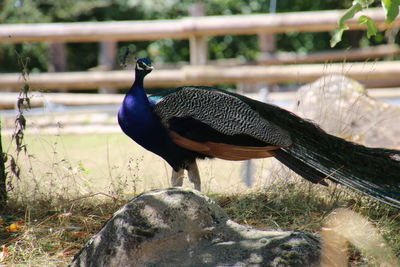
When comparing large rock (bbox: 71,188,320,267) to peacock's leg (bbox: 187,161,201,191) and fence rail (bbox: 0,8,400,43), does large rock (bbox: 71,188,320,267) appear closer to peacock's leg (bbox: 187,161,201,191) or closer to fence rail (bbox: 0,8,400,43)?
peacock's leg (bbox: 187,161,201,191)

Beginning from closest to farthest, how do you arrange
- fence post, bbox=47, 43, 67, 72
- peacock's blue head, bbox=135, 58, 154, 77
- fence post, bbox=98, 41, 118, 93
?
1. peacock's blue head, bbox=135, 58, 154, 77
2. fence post, bbox=98, 41, 118, 93
3. fence post, bbox=47, 43, 67, 72

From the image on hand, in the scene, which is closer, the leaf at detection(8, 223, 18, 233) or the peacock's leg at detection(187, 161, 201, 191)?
the leaf at detection(8, 223, 18, 233)

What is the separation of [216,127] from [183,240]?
0.98 m

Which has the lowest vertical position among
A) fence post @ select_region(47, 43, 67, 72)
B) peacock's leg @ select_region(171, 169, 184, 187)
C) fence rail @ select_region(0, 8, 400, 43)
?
fence post @ select_region(47, 43, 67, 72)

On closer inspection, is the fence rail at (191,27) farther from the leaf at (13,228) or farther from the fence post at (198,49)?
the leaf at (13,228)

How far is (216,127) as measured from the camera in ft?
10.7

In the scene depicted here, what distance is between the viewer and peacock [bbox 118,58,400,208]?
3.27 m

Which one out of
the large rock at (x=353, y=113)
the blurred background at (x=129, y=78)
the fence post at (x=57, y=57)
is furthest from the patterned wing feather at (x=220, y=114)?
the fence post at (x=57, y=57)

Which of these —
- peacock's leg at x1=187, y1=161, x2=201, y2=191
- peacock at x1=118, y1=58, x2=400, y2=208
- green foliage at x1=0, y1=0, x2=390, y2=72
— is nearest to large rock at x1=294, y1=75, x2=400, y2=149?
peacock at x1=118, y1=58, x2=400, y2=208

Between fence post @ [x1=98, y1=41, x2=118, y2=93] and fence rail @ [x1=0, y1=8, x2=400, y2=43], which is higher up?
fence rail @ [x1=0, y1=8, x2=400, y2=43]

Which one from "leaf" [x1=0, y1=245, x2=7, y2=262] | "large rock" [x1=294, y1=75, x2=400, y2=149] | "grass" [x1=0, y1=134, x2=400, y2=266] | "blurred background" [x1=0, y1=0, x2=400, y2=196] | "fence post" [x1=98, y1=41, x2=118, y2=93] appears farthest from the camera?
"fence post" [x1=98, y1=41, x2=118, y2=93]

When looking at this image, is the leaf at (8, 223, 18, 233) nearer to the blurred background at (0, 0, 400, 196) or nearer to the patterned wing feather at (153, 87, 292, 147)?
the blurred background at (0, 0, 400, 196)

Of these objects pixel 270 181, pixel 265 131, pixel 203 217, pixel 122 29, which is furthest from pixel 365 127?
pixel 122 29

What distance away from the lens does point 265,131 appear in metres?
3.29
